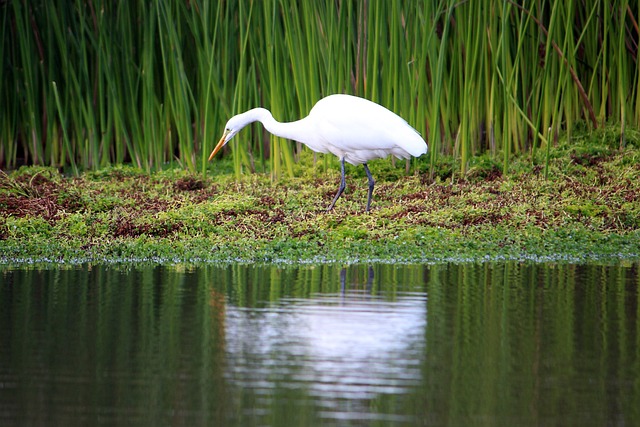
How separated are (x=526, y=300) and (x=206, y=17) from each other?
5.82 meters

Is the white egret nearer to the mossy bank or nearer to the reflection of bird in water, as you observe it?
the mossy bank

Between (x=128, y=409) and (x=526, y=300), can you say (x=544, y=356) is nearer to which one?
(x=526, y=300)

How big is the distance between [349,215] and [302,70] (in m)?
2.44

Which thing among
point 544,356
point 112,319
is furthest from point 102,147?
point 544,356

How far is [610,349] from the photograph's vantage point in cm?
386

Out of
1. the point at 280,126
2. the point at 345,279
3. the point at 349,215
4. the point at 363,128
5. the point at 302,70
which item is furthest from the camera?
the point at 302,70

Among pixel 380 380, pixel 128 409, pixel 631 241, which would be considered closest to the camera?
pixel 128 409

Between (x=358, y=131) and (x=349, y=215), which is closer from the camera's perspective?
(x=349, y=215)

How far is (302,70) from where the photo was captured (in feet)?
31.6

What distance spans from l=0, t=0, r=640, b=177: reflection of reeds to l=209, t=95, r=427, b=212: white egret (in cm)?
77

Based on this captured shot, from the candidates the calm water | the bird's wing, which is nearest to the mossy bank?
the bird's wing

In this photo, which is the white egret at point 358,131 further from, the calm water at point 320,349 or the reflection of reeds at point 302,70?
the calm water at point 320,349

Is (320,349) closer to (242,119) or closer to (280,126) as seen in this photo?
(280,126)

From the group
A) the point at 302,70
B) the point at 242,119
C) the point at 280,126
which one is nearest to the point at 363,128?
the point at 280,126
